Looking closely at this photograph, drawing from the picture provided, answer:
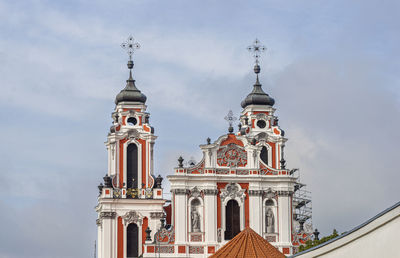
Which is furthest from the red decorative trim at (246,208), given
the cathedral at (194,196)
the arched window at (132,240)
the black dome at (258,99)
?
the black dome at (258,99)

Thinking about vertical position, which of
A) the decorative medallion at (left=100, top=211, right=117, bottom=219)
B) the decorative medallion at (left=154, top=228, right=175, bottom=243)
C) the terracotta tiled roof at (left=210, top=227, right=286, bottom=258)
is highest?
the decorative medallion at (left=100, top=211, right=117, bottom=219)

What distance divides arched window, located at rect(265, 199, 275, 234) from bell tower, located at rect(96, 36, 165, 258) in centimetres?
634

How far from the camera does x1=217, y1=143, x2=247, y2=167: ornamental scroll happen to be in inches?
2314

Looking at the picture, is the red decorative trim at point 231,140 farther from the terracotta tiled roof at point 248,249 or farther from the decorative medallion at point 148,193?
the terracotta tiled roof at point 248,249

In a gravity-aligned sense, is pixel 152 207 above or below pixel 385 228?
above

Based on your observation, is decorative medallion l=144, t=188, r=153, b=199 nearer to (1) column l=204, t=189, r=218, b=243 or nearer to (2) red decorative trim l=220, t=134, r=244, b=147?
(1) column l=204, t=189, r=218, b=243

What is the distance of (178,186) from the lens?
57656 mm

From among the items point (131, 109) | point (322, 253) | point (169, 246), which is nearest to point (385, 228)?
point (322, 253)

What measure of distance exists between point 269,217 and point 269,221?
256 millimetres

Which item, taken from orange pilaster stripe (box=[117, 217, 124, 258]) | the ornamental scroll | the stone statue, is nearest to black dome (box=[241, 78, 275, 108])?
the ornamental scroll

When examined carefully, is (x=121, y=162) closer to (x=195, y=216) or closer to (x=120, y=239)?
(x=120, y=239)

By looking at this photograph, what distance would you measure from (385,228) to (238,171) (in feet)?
125

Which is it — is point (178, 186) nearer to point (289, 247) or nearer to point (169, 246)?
point (169, 246)

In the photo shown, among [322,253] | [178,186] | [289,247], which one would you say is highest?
[178,186]
